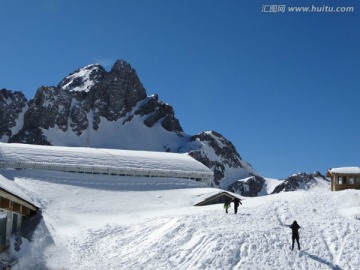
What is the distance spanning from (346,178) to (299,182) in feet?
478

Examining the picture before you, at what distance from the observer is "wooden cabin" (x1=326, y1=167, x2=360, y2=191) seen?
1754 inches

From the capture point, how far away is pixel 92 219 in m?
39.0

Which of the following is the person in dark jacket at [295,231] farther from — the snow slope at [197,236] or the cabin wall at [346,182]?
the cabin wall at [346,182]

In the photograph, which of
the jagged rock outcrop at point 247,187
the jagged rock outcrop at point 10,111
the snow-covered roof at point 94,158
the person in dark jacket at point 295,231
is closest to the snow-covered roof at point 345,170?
the person in dark jacket at point 295,231

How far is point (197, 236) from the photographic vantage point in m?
26.9

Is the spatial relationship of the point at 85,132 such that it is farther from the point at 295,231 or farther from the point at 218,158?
the point at 295,231

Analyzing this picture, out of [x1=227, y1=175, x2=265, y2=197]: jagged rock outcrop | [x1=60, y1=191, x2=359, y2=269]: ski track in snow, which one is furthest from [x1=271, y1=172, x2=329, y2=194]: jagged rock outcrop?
[x1=60, y1=191, x2=359, y2=269]: ski track in snow

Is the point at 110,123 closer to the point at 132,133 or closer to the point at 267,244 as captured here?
the point at 132,133

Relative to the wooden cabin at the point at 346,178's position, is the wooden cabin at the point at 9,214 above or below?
A: below

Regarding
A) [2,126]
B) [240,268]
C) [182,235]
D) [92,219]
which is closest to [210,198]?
[92,219]

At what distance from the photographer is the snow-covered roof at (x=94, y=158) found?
57.9 meters

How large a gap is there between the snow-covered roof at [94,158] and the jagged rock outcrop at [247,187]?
10121 cm

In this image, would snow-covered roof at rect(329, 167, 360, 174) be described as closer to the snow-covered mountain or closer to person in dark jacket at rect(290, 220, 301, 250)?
person in dark jacket at rect(290, 220, 301, 250)

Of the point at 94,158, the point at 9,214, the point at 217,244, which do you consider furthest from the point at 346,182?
the point at 94,158
